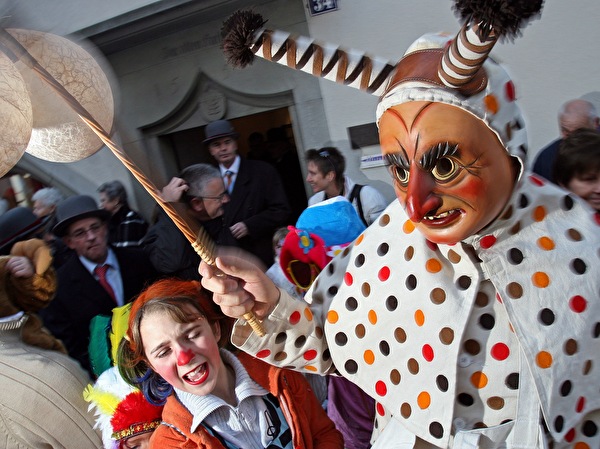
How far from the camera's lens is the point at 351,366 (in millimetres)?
1643

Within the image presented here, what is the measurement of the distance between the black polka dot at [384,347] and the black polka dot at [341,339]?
4.4 inches

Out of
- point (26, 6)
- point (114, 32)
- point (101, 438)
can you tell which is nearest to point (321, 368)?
point (101, 438)

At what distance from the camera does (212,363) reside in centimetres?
183

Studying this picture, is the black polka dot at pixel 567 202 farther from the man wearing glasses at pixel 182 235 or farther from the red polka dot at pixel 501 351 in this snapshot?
the man wearing glasses at pixel 182 235

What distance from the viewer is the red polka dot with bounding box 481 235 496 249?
1424mm

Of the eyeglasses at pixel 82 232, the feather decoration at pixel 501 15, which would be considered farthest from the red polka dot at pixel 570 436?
the eyeglasses at pixel 82 232

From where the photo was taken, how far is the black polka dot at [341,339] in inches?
65.0

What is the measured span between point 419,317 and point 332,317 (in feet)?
0.89

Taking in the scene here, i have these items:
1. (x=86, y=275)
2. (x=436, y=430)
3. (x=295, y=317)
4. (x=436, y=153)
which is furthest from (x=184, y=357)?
(x=86, y=275)

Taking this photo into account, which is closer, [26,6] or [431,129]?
[26,6]

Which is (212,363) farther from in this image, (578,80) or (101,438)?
(578,80)

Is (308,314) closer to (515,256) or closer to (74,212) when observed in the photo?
(515,256)

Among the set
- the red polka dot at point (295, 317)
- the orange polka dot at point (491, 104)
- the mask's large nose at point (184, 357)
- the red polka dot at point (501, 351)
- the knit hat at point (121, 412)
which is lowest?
the knit hat at point (121, 412)

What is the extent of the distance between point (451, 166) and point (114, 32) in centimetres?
504
